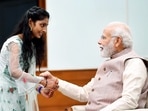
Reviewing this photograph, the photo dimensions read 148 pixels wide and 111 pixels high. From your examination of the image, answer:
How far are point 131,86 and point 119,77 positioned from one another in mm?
153

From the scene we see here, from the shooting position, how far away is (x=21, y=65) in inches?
92.0

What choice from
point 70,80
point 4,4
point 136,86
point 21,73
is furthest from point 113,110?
point 4,4

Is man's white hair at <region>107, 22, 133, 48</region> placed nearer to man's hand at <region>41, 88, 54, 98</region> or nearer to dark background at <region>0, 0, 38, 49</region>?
man's hand at <region>41, 88, 54, 98</region>

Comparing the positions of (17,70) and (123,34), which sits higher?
(123,34)

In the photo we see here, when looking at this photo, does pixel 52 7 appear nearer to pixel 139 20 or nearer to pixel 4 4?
pixel 4 4

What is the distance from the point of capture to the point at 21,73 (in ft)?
7.38

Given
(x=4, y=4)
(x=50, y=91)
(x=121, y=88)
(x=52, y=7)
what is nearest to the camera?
(x=121, y=88)

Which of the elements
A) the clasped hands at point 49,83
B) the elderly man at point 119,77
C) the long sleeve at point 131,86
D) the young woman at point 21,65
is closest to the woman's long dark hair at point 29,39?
the young woman at point 21,65

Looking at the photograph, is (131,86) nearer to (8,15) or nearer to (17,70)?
(17,70)

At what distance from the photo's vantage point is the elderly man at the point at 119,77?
6.70ft

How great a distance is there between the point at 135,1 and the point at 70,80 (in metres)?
1.15

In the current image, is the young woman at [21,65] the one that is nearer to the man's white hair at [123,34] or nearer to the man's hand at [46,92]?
the man's hand at [46,92]

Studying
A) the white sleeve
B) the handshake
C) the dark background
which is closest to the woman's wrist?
the handshake

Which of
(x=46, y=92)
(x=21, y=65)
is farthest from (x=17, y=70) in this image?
(x=46, y=92)
